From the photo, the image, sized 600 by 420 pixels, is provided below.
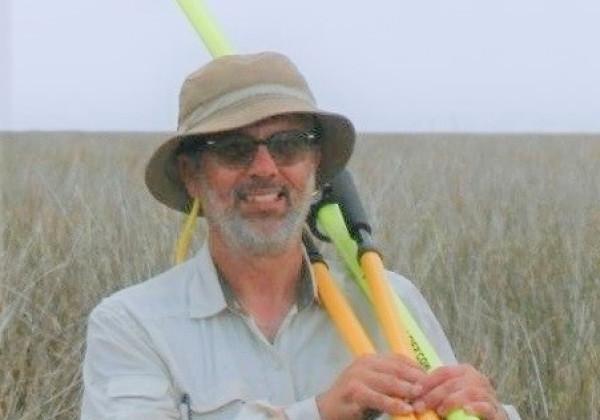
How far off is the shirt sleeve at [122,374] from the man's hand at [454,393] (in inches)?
17.3

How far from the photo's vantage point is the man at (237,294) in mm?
2348

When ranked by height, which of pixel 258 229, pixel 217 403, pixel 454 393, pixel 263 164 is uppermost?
pixel 263 164

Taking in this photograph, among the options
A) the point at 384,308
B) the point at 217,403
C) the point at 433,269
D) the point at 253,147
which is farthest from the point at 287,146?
the point at 433,269

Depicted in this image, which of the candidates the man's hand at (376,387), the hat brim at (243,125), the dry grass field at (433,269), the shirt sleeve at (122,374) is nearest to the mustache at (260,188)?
the hat brim at (243,125)

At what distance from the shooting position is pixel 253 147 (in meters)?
2.42

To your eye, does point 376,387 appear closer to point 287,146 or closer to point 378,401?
point 378,401

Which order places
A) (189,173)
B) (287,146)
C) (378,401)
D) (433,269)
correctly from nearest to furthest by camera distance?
(378,401), (287,146), (189,173), (433,269)

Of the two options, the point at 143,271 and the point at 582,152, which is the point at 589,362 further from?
the point at 582,152

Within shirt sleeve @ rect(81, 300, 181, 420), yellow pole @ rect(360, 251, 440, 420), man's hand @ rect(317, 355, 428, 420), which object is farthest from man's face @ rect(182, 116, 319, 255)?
man's hand @ rect(317, 355, 428, 420)

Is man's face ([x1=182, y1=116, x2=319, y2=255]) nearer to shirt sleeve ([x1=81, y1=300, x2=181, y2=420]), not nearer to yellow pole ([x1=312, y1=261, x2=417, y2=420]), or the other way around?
yellow pole ([x1=312, y1=261, x2=417, y2=420])

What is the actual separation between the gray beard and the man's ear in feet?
0.29

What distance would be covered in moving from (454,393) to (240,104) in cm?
64

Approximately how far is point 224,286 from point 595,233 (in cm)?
262

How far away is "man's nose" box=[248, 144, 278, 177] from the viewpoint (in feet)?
7.86
